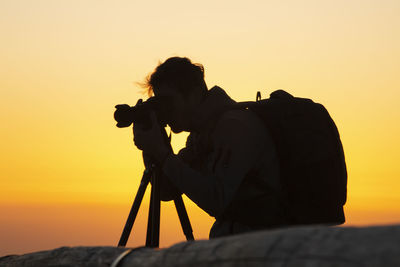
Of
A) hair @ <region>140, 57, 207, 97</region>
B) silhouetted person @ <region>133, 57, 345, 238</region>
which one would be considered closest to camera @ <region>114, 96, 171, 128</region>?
hair @ <region>140, 57, 207, 97</region>

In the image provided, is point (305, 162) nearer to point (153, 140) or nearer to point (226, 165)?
point (226, 165)

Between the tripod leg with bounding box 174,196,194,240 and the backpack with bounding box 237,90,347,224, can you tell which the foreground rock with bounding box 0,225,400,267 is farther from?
the tripod leg with bounding box 174,196,194,240

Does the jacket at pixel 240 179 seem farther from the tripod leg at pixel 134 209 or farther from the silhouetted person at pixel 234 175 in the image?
the tripod leg at pixel 134 209

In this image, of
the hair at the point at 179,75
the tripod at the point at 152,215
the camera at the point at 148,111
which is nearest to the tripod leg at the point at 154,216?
the tripod at the point at 152,215

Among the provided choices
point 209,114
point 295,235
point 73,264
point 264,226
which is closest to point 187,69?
point 209,114

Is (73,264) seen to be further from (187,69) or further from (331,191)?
(187,69)

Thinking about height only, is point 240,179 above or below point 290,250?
below

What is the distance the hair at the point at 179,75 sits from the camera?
5.31 meters

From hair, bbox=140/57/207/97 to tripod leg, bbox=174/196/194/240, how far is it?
1.18 m

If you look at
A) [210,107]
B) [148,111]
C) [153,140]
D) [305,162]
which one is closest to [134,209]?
[153,140]

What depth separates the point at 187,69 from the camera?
5430 mm

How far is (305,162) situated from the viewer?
4.44 meters

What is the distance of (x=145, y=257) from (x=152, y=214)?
2989 millimetres

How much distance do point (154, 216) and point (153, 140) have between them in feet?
2.42
